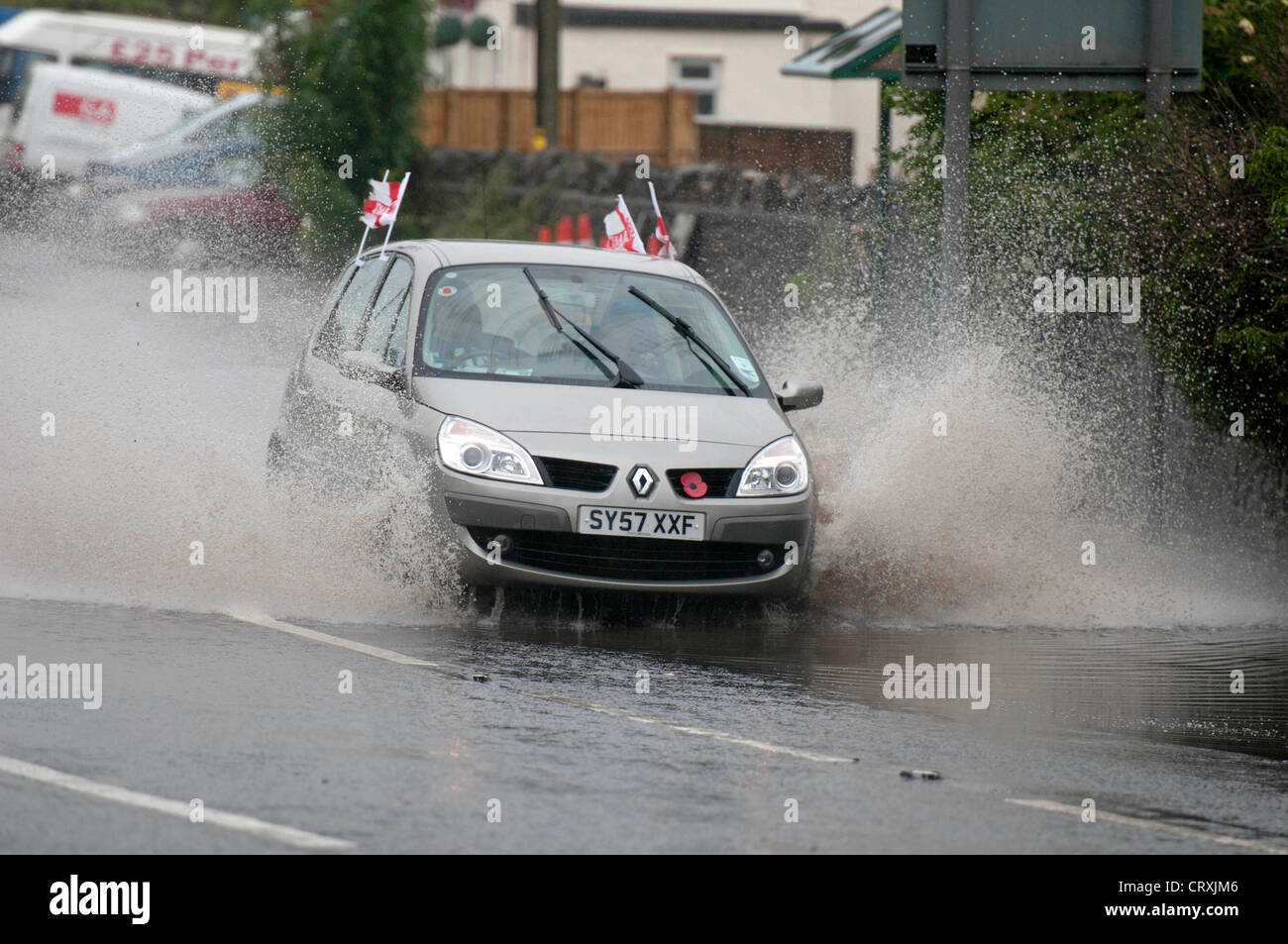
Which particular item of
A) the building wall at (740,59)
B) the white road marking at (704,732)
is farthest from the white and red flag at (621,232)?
the building wall at (740,59)

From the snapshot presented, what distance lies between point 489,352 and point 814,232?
35.3ft

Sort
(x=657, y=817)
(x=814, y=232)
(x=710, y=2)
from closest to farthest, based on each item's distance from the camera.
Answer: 1. (x=657, y=817)
2. (x=814, y=232)
3. (x=710, y=2)

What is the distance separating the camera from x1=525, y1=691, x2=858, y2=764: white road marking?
6.94m

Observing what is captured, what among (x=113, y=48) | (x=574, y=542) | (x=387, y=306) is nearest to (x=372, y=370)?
(x=387, y=306)

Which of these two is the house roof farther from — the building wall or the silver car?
the building wall

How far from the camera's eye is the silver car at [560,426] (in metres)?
9.14

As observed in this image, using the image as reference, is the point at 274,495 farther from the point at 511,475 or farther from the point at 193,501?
the point at 511,475

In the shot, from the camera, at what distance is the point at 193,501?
10.6 m

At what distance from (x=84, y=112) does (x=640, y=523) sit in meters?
27.5

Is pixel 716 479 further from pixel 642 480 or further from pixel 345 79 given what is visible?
pixel 345 79

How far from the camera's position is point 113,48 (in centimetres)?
3947

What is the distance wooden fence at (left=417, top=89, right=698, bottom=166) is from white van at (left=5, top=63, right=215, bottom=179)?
553 cm
